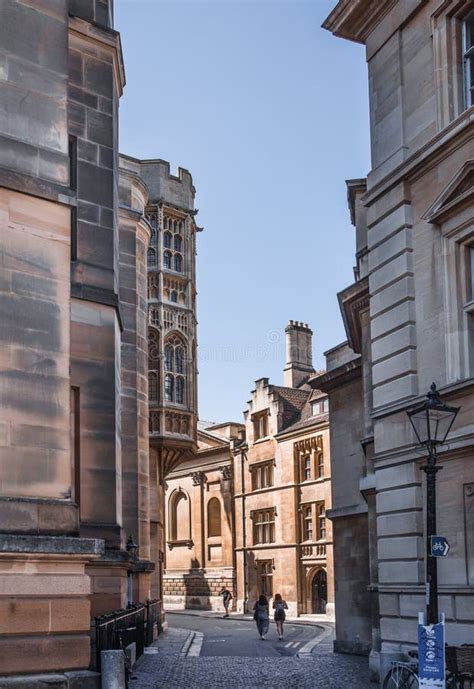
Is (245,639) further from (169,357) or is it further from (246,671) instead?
(246,671)

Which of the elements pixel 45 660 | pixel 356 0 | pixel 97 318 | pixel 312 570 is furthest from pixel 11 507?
pixel 312 570

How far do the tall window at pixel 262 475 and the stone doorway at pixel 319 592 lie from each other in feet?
21.8

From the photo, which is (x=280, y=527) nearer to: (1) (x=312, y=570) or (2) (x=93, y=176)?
(1) (x=312, y=570)

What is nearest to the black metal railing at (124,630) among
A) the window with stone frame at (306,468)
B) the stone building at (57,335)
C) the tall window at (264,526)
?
the stone building at (57,335)

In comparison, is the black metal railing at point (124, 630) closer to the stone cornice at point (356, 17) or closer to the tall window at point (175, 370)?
the tall window at point (175, 370)

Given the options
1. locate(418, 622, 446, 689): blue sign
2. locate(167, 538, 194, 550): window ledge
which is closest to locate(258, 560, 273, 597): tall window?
locate(167, 538, 194, 550): window ledge

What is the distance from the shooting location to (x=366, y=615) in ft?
75.3

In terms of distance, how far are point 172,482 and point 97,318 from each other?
51.2 metres

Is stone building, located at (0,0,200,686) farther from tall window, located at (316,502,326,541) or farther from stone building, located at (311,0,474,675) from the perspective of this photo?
tall window, located at (316,502,326,541)

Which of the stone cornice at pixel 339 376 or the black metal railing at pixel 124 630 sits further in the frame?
the stone cornice at pixel 339 376

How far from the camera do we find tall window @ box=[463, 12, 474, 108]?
16.1m

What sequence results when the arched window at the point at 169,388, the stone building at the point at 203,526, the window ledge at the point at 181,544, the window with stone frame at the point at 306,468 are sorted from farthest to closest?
the window ledge at the point at 181,544, the stone building at the point at 203,526, the window with stone frame at the point at 306,468, the arched window at the point at 169,388

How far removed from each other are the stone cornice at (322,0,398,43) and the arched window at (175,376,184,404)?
22420mm

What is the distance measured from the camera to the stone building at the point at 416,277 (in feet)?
49.5
